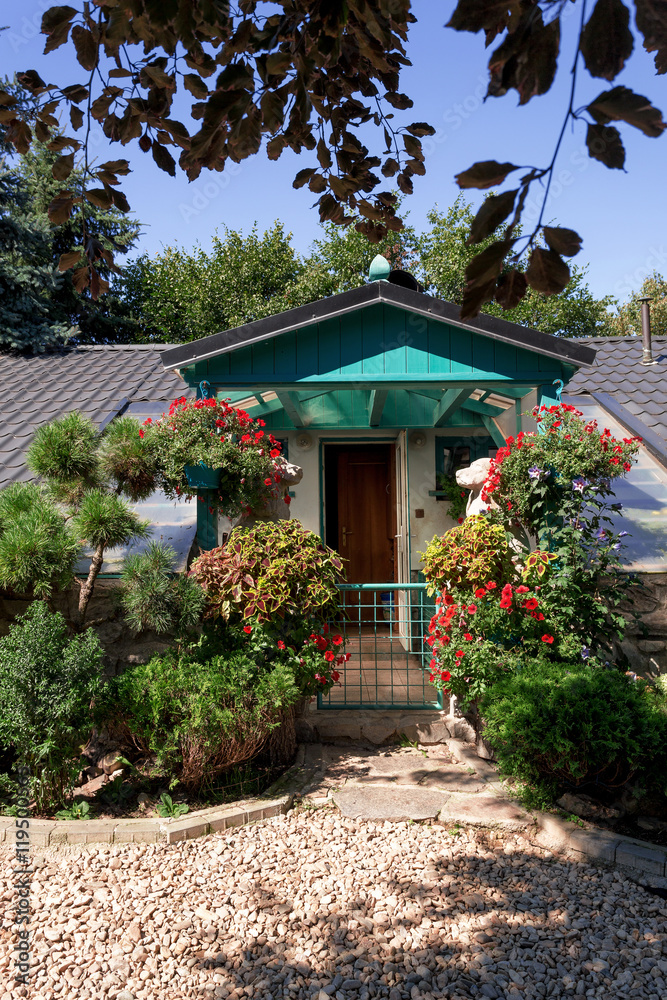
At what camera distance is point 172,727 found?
156 inches

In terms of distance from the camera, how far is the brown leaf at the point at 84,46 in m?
1.79

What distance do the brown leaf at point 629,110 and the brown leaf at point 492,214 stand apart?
16 cm

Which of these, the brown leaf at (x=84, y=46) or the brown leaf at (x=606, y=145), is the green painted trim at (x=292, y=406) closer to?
the brown leaf at (x=84, y=46)

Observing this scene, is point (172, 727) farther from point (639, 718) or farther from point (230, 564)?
point (639, 718)

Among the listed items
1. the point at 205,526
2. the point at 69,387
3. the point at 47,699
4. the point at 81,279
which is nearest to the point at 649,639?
the point at 205,526

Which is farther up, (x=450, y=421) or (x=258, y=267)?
(x=258, y=267)

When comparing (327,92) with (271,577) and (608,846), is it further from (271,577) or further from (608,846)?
(608,846)

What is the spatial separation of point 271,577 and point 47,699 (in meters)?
1.47

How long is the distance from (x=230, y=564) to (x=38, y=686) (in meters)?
1.35

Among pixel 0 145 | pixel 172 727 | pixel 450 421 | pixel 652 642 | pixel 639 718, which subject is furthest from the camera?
pixel 0 145

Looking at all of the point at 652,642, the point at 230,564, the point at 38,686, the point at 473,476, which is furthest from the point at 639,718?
the point at 38,686

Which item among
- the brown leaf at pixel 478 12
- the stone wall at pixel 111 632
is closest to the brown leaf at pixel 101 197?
the brown leaf at pixel 478 12

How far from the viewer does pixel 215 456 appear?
4488 millimetres

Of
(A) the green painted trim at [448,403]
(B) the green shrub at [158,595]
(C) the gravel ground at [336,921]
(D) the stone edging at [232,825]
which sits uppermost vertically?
(A) the green painted trim at [448,403]
